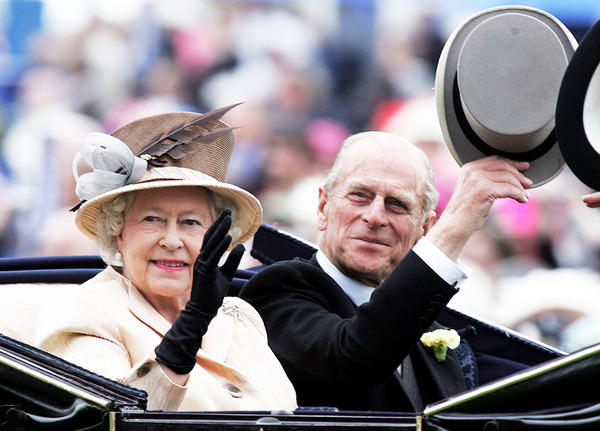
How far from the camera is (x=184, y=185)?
2367mm

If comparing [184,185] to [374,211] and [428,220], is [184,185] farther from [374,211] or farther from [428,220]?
[428,220]

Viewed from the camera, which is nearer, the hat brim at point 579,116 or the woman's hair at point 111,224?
the hat brim at point 579,116

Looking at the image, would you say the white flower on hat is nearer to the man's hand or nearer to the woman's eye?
the woman's eye

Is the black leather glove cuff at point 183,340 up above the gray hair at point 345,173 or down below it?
below

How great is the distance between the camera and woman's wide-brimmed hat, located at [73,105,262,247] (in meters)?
2.29

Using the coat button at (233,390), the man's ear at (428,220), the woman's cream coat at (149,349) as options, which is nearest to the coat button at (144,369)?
the woman's cream coat at (149,349)

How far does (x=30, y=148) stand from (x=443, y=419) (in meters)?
4.45

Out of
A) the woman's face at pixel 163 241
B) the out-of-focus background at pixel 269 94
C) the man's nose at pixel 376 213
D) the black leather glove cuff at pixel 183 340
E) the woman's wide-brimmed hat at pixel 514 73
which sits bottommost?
the black leather glove cuff at pixel 183 340

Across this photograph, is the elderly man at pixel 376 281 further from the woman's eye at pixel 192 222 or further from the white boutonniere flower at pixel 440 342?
the woman's eye at pixel 192 222

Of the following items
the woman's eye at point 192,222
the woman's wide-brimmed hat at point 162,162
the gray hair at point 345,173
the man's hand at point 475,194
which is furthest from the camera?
the gray hair at point 345,173

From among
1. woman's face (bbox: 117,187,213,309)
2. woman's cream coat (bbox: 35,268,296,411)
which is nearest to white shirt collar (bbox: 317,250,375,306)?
woman's cream coat (bbox: 35,268,296,411)

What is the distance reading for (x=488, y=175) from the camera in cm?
210

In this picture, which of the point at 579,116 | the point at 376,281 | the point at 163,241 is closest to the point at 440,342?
the point at 376,281

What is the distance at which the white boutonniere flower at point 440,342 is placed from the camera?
2.57 metres
